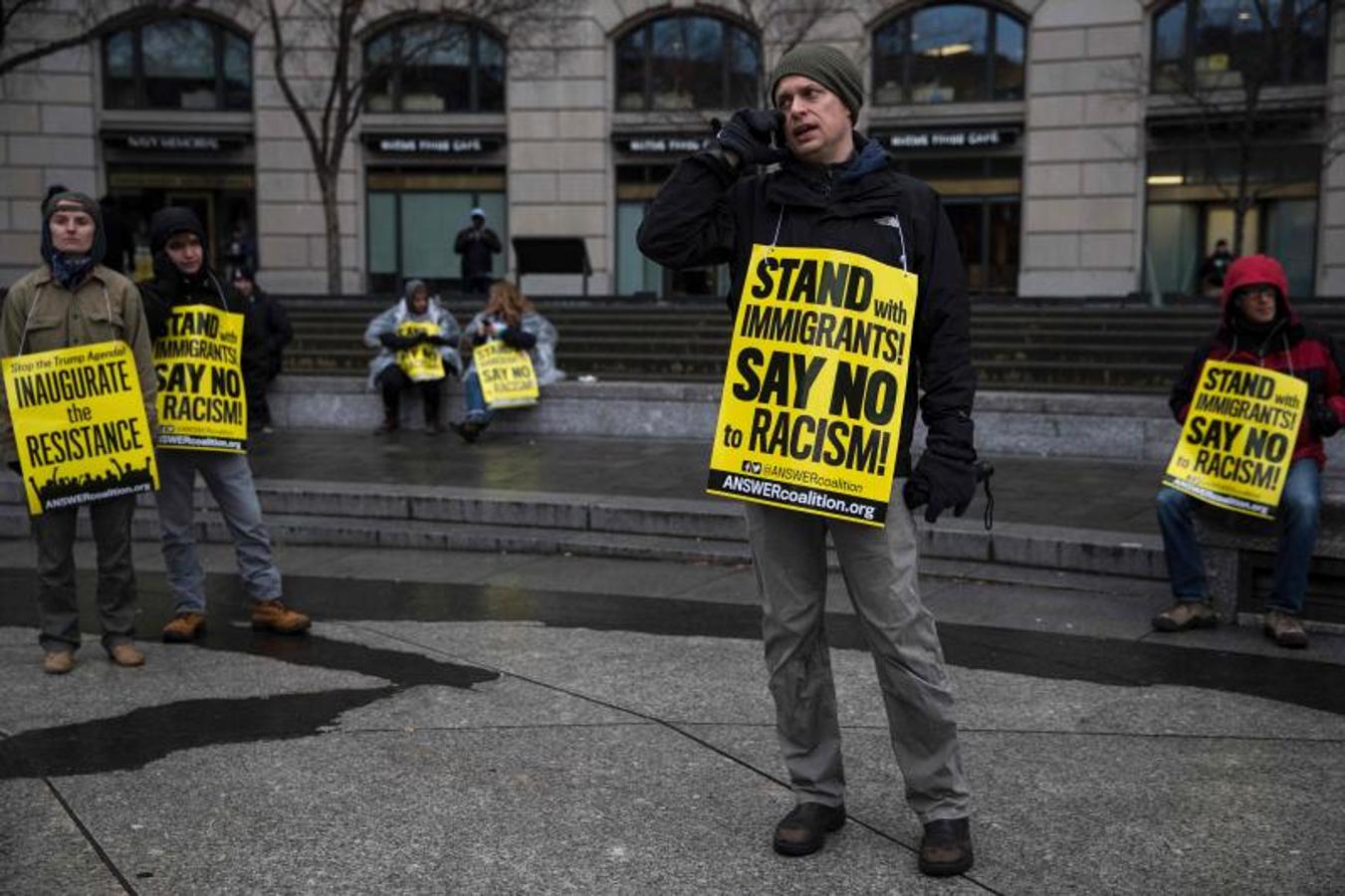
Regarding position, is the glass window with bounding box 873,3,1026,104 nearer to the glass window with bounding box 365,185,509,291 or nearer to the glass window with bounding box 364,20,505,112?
the glass window with bounding box 364,20,505,112

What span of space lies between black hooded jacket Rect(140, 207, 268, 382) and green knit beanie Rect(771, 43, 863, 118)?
11.9 ft

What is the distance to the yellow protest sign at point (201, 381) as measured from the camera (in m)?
6.61

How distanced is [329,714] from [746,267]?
2460mm

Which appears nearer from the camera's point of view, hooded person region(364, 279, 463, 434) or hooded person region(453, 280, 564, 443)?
hooded person region(453, 280, 564, 443)

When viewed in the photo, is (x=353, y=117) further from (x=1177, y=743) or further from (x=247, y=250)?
(x=1177, y=743)

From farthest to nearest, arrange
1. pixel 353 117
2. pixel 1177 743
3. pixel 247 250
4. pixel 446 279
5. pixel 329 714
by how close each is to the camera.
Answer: pixel 446 279, pixel 247 250, pixel 353 117, pixel 329 714, pixel 1177 743

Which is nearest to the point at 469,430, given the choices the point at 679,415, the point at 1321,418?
the point at 679,415

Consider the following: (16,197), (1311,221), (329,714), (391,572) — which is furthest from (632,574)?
(16,197)

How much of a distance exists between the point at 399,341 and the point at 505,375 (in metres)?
1.13

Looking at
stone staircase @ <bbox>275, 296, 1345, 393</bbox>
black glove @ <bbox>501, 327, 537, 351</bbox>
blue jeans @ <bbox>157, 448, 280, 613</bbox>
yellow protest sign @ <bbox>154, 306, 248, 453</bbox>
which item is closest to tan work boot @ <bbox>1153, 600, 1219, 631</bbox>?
blue jeans @ <bbox>157, 448, 280, 613</bbox>

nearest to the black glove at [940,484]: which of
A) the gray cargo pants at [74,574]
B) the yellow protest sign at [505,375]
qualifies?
the gray cargo pants at [74,574]

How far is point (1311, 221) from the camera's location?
28.5 m

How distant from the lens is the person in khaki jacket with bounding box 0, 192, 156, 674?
603 centimetres

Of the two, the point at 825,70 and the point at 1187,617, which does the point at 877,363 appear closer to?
the point at 825,70
